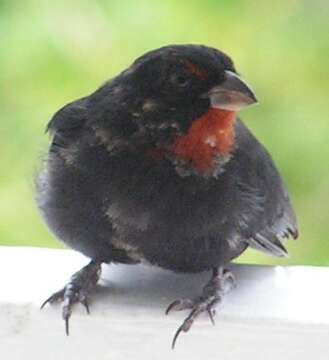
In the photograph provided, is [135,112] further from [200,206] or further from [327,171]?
[327,171]

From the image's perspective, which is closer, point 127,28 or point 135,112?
point 135,112

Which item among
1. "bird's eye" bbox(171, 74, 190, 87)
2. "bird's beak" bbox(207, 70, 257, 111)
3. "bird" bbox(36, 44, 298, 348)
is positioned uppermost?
"bird's eye" bbox(171, 74, 190, 87)

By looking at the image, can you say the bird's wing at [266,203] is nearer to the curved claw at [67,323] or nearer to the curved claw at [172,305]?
the curved claw at [172,305]

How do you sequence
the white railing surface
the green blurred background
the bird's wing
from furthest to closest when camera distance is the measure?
the green blurred background → the bird's wing → the white railing surface

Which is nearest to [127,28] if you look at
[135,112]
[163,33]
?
[163,33]

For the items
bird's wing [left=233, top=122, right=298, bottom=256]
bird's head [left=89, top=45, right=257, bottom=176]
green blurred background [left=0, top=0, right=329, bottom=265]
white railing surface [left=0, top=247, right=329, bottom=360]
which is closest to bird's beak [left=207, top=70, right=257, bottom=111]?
bird's head [left=89, top=45, right=257, bottom=176]

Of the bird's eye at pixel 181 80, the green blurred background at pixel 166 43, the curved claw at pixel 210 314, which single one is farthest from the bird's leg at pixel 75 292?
the green blurred background at pixel 166 43

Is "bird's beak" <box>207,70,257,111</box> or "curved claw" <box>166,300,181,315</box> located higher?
"bird's beak" <box>207,70,257,111</box>

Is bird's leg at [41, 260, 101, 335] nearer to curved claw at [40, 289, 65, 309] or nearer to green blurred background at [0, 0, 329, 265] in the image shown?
curved claw at [40, 289, 65, 309]
